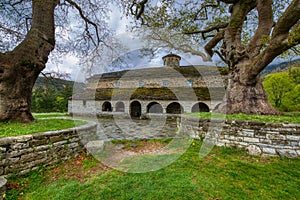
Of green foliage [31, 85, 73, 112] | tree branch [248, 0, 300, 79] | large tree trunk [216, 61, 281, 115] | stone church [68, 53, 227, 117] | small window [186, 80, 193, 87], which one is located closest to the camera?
tree branch [248, 0, 300, 79]

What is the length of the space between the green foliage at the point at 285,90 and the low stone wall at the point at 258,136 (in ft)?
45.2

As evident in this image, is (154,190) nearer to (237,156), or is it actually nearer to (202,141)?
(237,156)

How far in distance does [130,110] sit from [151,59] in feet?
24.7

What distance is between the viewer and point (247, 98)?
6.19m

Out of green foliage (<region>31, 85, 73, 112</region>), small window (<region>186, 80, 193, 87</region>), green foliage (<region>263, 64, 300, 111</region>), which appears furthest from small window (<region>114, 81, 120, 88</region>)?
green foliage (<region>263, 64, 300, 111</region>)

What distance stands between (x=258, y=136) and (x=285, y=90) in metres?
15.0

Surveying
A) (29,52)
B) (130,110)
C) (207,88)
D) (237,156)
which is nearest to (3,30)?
(29,52)

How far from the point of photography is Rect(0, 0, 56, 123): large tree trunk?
423 cm

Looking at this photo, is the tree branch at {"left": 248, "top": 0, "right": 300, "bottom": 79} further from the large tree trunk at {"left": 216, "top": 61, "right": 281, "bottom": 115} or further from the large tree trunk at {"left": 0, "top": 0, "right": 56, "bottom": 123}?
the large tree trunk at {"left": 0, "top": 0, "right": 56, "bottom": 123}

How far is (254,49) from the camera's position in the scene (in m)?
6.74

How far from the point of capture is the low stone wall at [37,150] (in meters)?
2.79

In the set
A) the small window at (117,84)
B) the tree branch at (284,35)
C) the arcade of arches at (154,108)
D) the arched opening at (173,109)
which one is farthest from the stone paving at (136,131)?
the small window at (117,84)

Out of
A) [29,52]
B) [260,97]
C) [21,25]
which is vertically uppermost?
[21,25]

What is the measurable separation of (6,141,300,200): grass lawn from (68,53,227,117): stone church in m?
10.5
